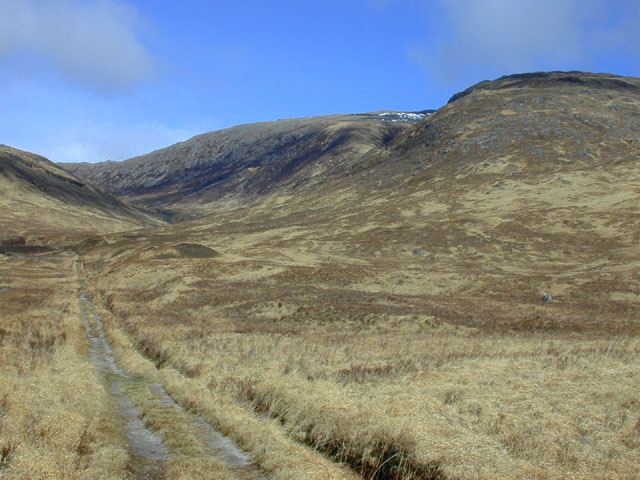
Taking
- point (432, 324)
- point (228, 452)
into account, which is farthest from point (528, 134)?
point (228, 452)

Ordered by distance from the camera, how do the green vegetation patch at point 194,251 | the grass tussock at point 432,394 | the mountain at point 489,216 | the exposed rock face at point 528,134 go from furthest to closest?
the exposed rock face at point 528,134, the green vegetation patch at point 194,251, the mountain at point 489,216, the grass tussock at point 432,394

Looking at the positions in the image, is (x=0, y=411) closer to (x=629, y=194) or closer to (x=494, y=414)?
(x=494, y=414)

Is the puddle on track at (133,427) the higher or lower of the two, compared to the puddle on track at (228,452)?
lower

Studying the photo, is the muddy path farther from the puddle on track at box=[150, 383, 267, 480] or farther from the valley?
the valley

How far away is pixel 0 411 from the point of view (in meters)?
12.3

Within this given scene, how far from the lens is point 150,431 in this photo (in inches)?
523

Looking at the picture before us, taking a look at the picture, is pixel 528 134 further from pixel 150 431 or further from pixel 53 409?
pixel 53 409

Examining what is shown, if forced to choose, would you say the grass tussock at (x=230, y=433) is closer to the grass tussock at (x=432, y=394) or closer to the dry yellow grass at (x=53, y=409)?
the grass tussock at (x=432, y=394)

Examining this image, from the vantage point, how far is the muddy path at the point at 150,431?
10.8 m

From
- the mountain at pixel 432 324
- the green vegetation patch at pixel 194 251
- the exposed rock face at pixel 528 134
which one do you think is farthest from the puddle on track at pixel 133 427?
the exposed rock face at pixel 528 134

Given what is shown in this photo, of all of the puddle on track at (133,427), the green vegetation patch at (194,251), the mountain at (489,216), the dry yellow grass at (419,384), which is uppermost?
the mountain at (489,216)

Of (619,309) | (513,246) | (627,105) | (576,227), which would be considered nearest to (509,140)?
(627,105)

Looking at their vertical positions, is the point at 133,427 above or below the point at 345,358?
below

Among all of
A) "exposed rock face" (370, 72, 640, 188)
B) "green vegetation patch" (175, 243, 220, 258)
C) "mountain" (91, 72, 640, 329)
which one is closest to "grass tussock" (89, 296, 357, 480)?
"mountain" (91, 72, 640, 329)
